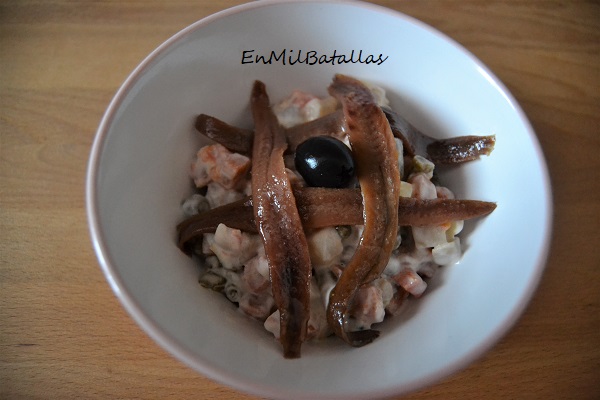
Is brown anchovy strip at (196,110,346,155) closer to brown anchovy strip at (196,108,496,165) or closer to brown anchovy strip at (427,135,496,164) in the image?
brown anchovy strip at (196,108,496,165)

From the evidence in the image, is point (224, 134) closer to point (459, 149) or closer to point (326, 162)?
point (326, 162)

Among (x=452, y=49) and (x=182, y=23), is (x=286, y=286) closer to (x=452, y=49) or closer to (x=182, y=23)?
(x=452, y=49)

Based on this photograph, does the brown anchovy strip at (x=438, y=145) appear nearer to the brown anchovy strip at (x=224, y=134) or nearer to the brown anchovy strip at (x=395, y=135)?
the brown anchovy strip at (x=395, y=135)

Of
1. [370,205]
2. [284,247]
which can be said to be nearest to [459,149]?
[370,205]

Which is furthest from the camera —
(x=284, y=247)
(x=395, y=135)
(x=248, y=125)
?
(x=248, y=125)

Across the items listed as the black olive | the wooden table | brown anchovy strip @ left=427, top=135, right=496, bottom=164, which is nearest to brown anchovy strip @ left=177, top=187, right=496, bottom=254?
the black olive
